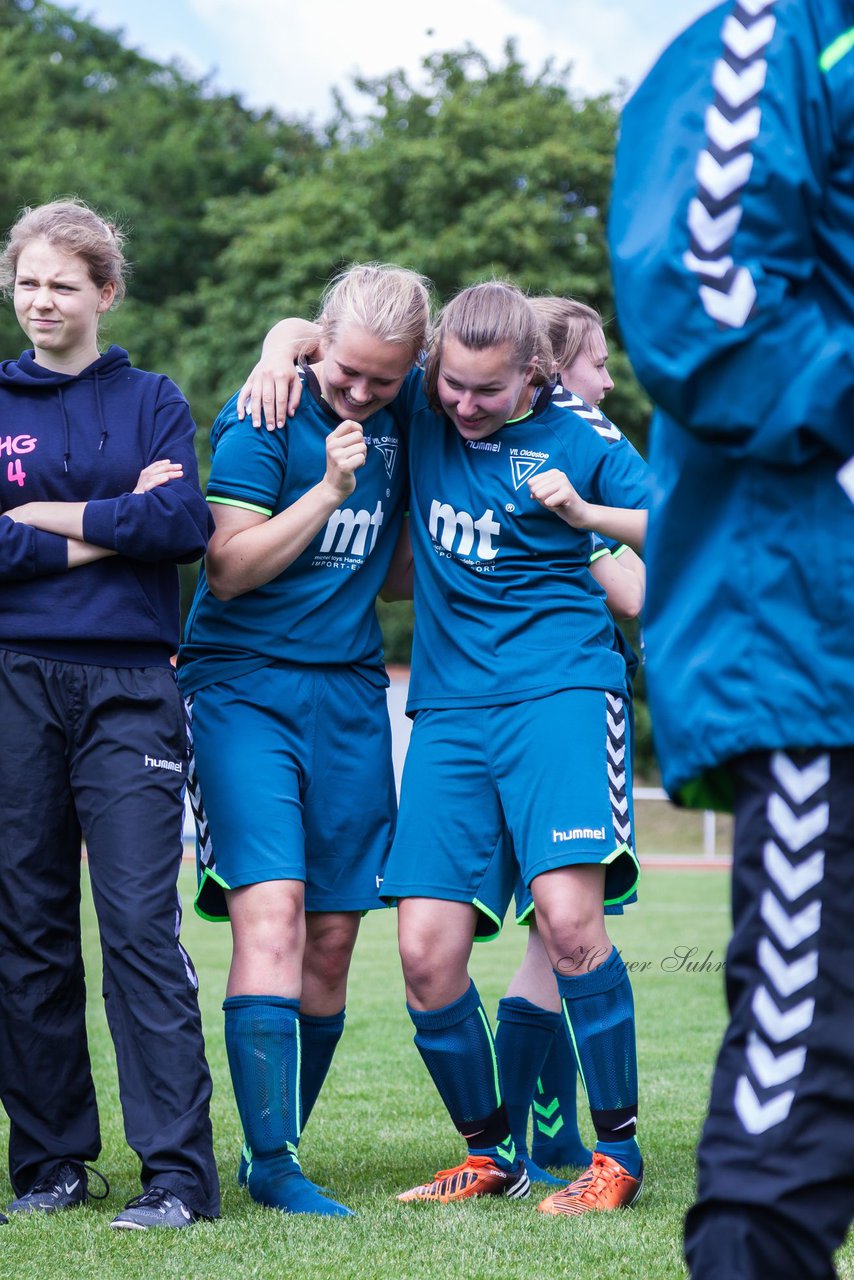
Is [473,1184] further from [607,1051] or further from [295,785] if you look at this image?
[295,785]

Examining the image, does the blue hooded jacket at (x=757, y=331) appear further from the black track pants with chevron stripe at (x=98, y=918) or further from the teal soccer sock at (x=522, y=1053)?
the teal soccer sock at (x=522, y=1053)

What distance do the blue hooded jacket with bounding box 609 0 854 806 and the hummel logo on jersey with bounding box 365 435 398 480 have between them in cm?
225

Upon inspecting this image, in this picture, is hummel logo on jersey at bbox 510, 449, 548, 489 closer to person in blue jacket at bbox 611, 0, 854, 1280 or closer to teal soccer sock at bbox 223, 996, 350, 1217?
teal soccer sock at bbox 223, 996, 350, 1217

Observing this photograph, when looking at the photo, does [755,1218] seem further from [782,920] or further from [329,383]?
[329,383]

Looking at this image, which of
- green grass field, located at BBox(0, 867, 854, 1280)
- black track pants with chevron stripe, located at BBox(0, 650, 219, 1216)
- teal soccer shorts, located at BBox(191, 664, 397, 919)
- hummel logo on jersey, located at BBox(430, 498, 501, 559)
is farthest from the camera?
hummel logo on jersey, located at BBox(430, 498, 501, 559)

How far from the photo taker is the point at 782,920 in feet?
6.08

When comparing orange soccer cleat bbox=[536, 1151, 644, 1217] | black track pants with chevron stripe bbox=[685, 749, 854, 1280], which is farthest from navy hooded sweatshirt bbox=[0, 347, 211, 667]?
black track pants with chevron stripe bbox=[685, 749, 854, 1280]

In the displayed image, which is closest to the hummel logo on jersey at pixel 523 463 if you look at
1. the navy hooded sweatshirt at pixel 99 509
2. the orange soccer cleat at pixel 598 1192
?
the navy hooded sweatshirt at pixel 99 509

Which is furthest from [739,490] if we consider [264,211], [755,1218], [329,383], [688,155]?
[264,211]

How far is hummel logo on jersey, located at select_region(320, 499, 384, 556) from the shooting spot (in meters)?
4.11

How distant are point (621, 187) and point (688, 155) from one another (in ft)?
0.43

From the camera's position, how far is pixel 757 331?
6.12ft

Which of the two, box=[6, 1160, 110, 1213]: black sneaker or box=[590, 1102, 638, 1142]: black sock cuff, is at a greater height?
box=[590, 1102, 638, 1142]: black sock cuff

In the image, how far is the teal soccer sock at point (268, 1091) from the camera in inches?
150
